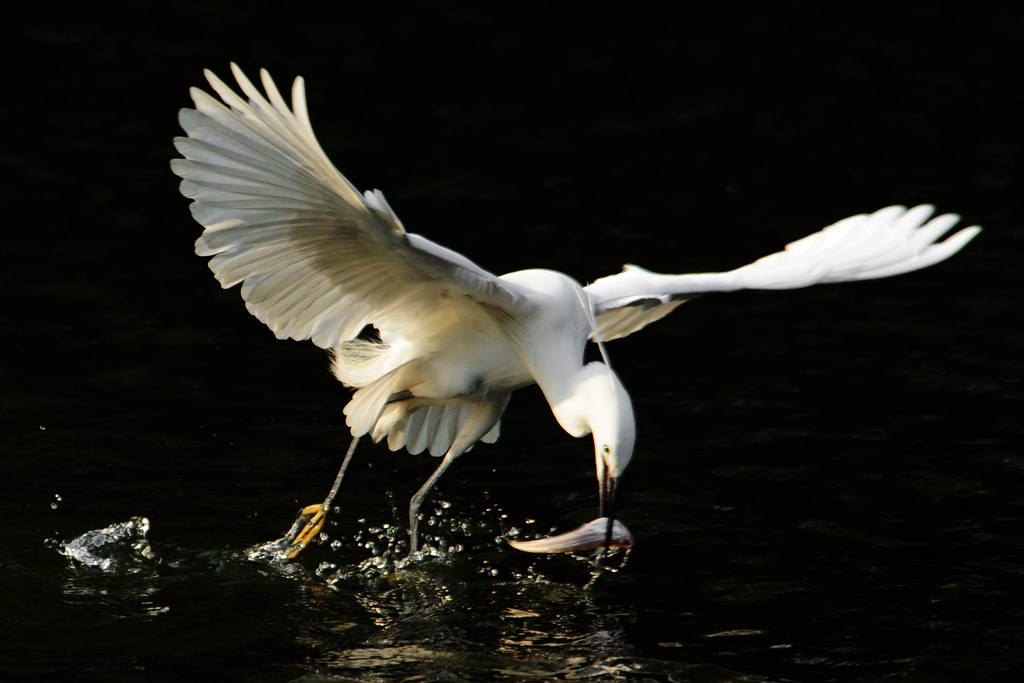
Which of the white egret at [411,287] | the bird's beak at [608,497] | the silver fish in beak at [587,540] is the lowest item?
the silver fish in beak at [587,540]

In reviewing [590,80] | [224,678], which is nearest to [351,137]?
[590,80]

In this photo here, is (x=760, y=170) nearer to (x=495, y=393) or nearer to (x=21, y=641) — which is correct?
(x=495, y=393)

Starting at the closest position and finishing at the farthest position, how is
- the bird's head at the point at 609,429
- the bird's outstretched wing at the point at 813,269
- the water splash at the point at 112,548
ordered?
the bird's head at the point at 609,429, the water splash at the point at 112,548, the bird's outstretched wing at the point at 813,269

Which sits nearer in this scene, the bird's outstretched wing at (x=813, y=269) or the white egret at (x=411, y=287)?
the white egret at (x=411, y=287)

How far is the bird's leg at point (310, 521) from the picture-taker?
6.90 metres

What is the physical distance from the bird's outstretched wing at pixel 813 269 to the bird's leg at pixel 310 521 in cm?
127

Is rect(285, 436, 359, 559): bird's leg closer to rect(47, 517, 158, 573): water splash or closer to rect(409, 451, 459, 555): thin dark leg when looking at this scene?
rect(409, 451, 459, 555): thin dark leg

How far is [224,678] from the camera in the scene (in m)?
5.59

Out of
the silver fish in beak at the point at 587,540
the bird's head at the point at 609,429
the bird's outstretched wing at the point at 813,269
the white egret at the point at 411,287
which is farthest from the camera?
the bird's outstretched wing at the point at 813,269

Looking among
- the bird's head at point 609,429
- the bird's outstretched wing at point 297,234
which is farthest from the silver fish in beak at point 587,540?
the bird's outstretched wing at point 297,234

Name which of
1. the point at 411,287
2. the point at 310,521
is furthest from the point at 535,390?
the point at 411,287

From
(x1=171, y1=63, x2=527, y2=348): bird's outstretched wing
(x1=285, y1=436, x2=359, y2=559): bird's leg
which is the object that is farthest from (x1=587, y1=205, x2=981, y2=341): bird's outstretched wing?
(x1=285, y1=436, x2=359, y2=559): bird's leg

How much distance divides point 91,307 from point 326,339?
3.08m

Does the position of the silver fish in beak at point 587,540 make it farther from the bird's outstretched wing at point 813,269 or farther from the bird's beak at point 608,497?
the bird's outstretched wing at point 813,269
